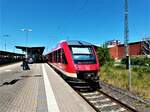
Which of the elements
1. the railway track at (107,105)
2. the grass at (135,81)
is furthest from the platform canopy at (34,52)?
the railway track at (107,105)

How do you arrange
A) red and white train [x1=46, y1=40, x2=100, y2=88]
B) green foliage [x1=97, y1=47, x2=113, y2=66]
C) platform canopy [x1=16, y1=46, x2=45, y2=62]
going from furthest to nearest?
1. platform canopy [x1=16, y1=46, x2=45, y2=62]
2. green foliage [x1=97, y1=47, x2=113, y2=66]
3. red and white train [x1=46, y1=40, x2=100, y2=88]

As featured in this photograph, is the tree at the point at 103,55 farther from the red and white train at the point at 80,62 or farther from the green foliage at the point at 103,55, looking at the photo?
the red and white train at the point at 80,62

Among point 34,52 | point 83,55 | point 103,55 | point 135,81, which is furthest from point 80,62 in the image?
point 34,52

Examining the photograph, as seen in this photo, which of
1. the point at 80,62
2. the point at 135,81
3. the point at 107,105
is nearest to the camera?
the point at 107,105

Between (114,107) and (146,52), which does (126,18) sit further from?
(146,52)

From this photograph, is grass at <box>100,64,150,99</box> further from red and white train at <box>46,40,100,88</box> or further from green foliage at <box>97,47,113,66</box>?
green foliage at <box>97,47,113,66</box>

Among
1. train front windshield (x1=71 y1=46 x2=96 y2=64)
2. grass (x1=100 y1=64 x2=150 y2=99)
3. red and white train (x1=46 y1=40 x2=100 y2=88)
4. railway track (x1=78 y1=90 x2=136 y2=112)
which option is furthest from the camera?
train front windshield (x1=71 y1=46 x2=96 y2=64)

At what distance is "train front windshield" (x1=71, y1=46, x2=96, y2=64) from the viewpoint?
17.6 metres

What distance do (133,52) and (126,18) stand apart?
220ft

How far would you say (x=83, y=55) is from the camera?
1797cm

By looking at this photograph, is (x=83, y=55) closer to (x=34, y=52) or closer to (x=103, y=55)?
(x=103, y=55)

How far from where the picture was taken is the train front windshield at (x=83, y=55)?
17.6 m

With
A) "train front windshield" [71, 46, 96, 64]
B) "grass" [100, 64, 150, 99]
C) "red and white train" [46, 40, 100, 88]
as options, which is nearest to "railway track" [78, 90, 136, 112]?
"grass" [100, 64, 150, 99]

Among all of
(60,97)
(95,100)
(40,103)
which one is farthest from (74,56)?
(40,103)
